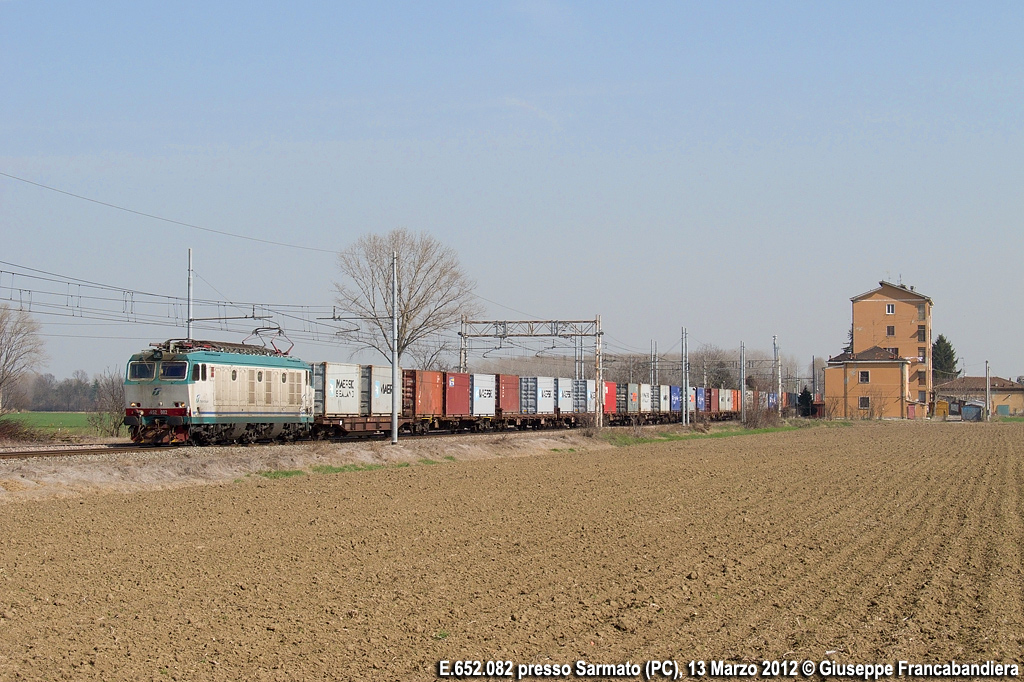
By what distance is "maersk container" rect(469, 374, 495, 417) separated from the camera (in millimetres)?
47188

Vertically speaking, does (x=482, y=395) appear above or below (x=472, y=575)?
above

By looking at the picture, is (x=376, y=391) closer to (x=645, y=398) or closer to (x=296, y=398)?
(x=296, y=398)

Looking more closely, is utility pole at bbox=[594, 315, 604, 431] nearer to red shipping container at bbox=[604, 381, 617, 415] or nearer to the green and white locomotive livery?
red shipping container at bbox=[604, 381, 617, 415]

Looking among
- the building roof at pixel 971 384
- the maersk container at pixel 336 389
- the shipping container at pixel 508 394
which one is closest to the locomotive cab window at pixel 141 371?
the maersk container at pixel 336 389

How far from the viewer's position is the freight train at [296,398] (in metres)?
28.9

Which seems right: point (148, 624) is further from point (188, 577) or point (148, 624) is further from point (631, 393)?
point (631, 393)

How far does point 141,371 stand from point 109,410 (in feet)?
43.4

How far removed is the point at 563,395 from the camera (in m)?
56.4

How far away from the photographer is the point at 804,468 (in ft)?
103

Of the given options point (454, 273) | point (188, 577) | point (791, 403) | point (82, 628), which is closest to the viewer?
point (82, 628)

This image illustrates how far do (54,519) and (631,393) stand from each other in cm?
5173

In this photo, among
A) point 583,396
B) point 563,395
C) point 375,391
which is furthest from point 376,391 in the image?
point 583,396

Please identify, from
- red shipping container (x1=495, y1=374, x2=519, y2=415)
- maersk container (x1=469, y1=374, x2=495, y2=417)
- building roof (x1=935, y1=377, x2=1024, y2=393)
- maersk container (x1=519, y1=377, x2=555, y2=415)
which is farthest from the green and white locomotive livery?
building roof (x1=935, y1=377, x2=1024, y2=393)

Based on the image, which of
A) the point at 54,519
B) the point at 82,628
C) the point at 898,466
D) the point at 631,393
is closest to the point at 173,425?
the point at 54,519
